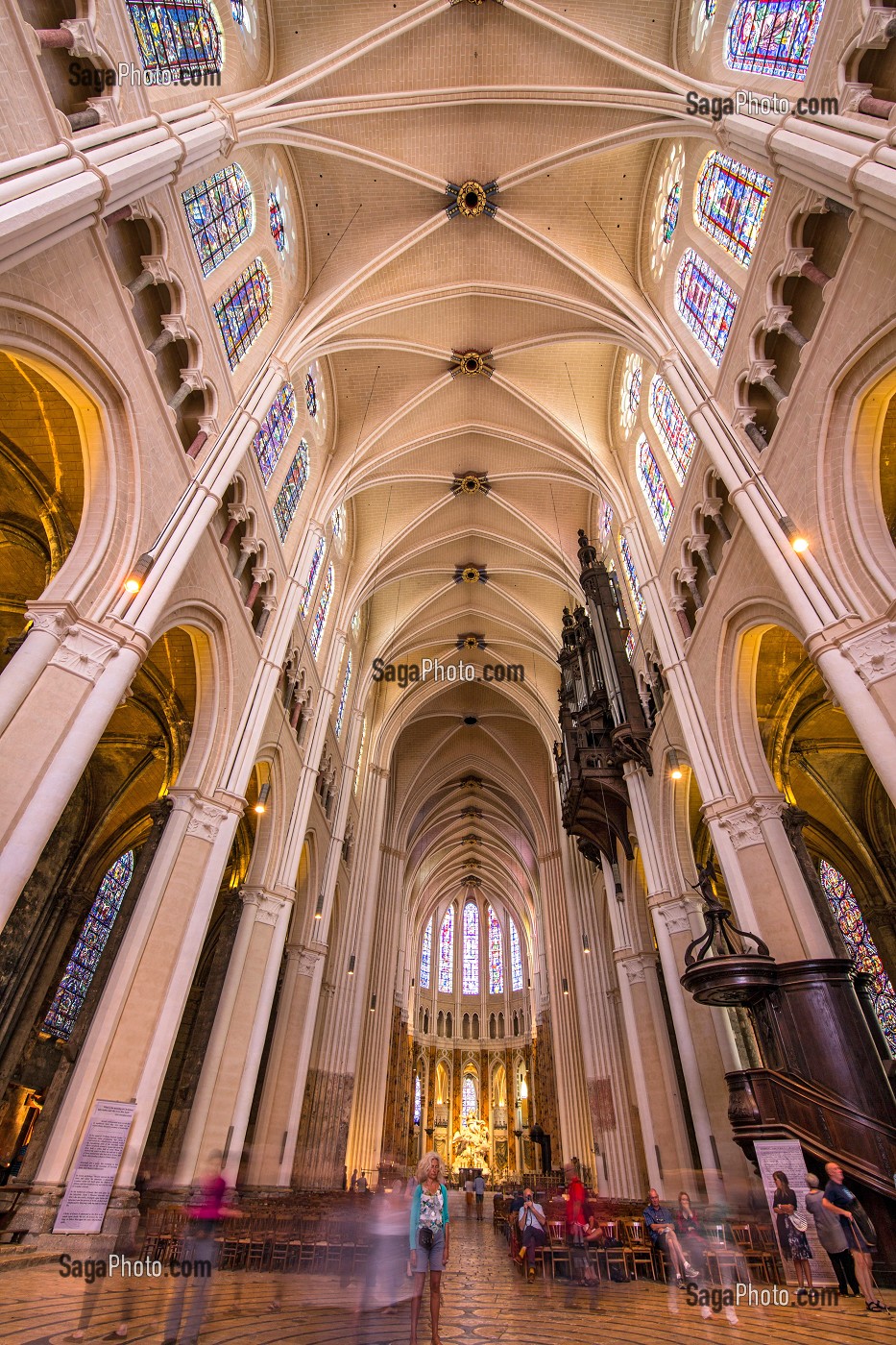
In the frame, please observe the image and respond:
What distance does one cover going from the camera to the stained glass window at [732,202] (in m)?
10.7

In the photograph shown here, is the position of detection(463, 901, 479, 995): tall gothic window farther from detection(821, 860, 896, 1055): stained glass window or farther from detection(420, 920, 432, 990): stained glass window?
detection(821, 860, 896, 1055): stained glass window

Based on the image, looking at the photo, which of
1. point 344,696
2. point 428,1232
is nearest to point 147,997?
point 428,1232

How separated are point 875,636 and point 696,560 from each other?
5.69 meters

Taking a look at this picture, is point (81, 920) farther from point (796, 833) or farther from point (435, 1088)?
point (435, 1088)

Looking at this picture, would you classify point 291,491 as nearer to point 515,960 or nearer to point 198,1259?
point 198,1259

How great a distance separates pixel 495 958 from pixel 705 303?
4329cm

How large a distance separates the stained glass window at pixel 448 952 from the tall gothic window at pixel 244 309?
137 ft

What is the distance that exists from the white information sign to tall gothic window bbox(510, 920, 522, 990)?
1556 inches

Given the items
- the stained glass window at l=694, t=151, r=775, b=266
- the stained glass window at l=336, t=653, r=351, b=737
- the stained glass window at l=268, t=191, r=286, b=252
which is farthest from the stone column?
the stained glass window at l=694, t=151, r=775, b=266

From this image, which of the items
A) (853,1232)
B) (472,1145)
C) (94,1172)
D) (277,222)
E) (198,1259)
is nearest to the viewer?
(198,1259)

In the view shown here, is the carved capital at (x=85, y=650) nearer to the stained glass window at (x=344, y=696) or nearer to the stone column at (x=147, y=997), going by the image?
the stone column at (x=147, y=997)

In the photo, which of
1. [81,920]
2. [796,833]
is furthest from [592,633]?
[81,920]

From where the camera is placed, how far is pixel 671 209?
45.4 feet

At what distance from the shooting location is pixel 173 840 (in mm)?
10094
